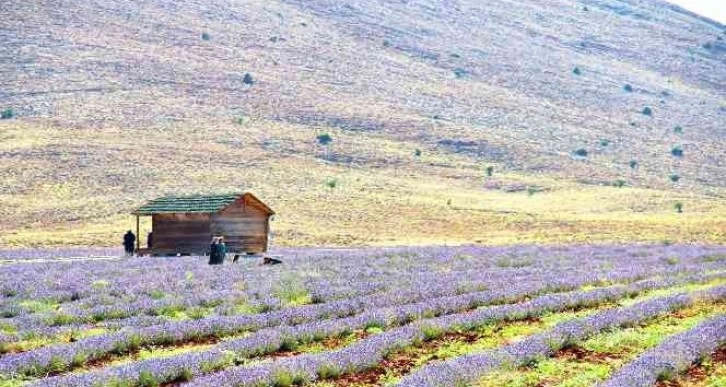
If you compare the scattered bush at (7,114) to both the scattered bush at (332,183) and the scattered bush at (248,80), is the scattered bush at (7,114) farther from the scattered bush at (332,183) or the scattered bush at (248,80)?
the scattered bush at (332,183)

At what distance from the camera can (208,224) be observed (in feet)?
124

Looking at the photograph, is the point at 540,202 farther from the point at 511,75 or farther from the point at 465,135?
the point at 511,75

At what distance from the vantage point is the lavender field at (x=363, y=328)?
34.8 feet

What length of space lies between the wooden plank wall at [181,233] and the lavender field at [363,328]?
1269cm

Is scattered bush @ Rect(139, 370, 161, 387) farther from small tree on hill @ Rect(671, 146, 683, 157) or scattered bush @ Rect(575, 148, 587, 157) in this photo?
small tree on hill @ Rect(671, 146, 683, 157)

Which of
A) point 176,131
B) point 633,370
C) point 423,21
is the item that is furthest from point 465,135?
point 633,370

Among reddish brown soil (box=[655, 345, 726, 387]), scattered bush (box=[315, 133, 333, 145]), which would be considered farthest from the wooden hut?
scattered bush (box=[315, 133, 333, 145])

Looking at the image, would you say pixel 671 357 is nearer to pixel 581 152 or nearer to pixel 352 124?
pixel 352 124

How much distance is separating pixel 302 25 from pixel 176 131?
45.9m

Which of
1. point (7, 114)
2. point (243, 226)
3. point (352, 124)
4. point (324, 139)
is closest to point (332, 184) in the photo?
point (324, 139)

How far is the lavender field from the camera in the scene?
1060 centimetres

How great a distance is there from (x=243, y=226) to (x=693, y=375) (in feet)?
96.0

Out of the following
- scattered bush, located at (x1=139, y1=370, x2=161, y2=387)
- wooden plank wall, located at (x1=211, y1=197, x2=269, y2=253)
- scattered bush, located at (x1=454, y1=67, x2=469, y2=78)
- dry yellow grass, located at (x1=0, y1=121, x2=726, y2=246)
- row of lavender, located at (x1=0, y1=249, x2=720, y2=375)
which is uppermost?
scattered bush, located at (x1=454, y1=67, x2=469, y2=78)

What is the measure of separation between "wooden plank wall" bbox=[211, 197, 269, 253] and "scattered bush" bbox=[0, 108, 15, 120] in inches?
1861
